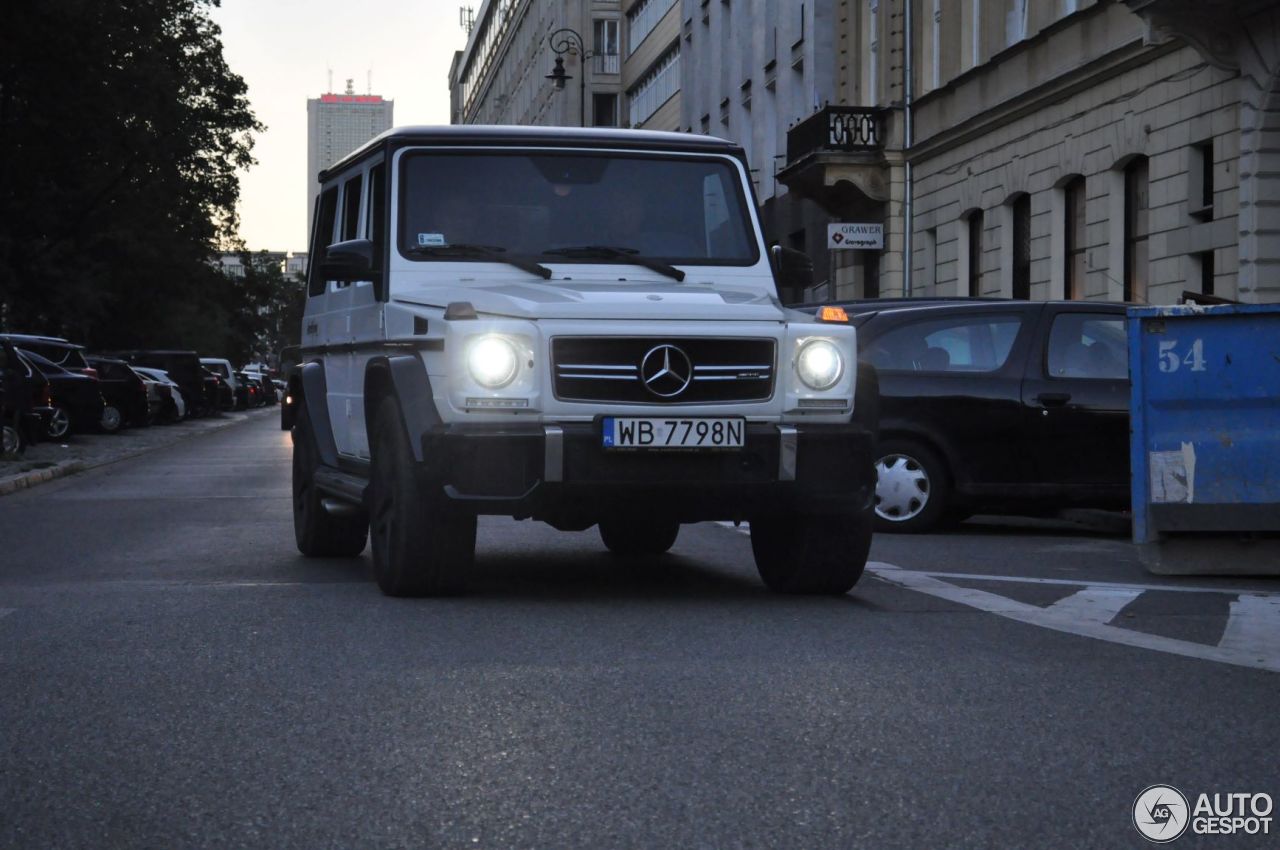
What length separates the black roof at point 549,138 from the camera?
9.79 m

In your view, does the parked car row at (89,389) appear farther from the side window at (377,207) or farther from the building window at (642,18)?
the building window at (642,18)

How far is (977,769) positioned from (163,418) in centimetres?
4147

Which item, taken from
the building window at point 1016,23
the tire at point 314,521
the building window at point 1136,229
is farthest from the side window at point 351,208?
the building window at point 1016,23

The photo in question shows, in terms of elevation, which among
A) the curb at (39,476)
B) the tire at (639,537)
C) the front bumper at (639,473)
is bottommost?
the curb at (39,476)

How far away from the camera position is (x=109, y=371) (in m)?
38.0

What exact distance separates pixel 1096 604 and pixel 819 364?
1.66 m

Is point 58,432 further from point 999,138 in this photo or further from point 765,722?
point 765,722

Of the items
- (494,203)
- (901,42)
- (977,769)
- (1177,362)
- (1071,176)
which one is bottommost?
(977,769)

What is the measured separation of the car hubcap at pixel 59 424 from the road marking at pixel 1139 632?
24.6m

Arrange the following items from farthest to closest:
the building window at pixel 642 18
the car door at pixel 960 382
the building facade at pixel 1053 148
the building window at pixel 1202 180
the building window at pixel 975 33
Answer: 1. the building window at pixel 642 18
2. the building window at pixel 975 33
3. the building window at pixel 1202 180
4. the building facade at pixel 1053 148
5. the car door at pixel 960 382

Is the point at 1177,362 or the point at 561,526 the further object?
the point at 1177,362

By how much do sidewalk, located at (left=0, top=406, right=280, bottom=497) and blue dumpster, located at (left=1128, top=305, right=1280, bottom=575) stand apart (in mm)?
12883

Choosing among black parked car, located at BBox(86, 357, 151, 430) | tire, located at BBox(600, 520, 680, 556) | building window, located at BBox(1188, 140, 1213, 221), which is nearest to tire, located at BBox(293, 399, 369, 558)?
tire, located at BBox(600, 520, 680, 556)

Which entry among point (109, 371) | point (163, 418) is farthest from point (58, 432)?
point (163, 418)
